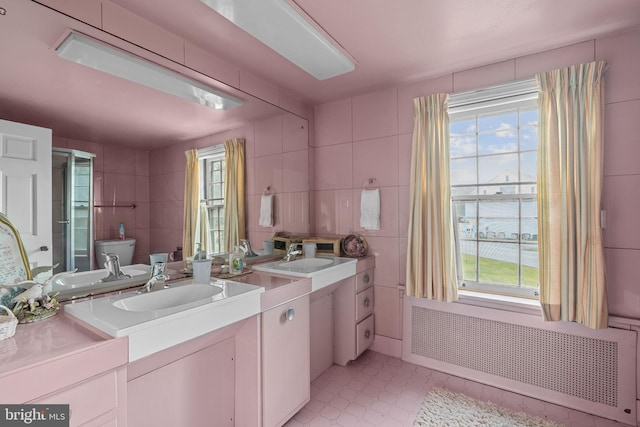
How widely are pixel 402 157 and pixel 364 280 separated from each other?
107 cm

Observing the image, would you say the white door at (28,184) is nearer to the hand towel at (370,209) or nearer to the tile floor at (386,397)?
the tile floor at (386,397)

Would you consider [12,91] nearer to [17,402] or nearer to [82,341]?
[82,341]

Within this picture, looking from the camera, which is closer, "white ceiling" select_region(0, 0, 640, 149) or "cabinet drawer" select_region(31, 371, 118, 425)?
"cabinet drawer" select_region(31, 371, 118, 425)

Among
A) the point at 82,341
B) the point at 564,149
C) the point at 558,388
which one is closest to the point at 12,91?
the point at 82,341

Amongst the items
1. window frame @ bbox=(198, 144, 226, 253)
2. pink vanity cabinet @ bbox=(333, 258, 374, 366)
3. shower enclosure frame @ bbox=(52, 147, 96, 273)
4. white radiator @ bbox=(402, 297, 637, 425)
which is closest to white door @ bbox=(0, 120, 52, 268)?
shower enclosure frame @ bbox=(52, 147, 96, 273)

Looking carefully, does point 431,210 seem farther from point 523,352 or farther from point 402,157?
point 523,352

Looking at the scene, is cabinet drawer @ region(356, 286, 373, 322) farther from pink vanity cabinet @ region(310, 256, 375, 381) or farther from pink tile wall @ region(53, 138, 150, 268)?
pink tile wall @ region(53, 138, 150, 268)

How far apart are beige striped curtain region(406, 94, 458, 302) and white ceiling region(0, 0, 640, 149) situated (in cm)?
38

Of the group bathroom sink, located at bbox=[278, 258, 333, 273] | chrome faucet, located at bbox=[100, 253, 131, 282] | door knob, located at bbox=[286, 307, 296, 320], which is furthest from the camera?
bathroom sink, located at bbox=[278, 258, 333, 273]

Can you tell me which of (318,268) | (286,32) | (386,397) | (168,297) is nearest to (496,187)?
(318,268)

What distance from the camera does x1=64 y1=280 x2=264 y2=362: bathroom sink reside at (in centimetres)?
101

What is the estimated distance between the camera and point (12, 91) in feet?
3.82

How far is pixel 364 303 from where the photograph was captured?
2.44 metres

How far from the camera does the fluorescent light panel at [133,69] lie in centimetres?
132
